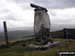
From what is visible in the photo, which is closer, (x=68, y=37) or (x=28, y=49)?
(x=28, y=49)

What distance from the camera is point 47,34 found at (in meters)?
14.4

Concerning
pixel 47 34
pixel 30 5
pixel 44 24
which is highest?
pixel 30 5

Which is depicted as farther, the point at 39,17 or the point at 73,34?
the point at 73,34

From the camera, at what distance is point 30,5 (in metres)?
13.7

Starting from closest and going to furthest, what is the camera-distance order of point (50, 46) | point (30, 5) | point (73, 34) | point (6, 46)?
point (50, 46) < point (30, 5) < point (6, 46) < point (73, 34)

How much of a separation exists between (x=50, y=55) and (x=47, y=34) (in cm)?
437

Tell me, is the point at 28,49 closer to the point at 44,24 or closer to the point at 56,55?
the point at 44,24

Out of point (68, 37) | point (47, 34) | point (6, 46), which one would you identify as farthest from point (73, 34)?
point (6, 46)

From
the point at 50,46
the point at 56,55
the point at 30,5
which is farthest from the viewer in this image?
the point at 30,5

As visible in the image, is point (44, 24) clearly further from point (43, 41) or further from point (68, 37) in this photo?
point (68, 37)

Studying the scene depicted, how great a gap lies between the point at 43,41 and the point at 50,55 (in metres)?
3.54

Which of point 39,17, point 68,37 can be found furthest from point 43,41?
point 68,37

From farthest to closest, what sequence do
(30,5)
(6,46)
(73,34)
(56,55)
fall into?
(73,34) → (6,46) → (30,5) → (56,55)

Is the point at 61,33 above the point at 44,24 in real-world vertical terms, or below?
below
